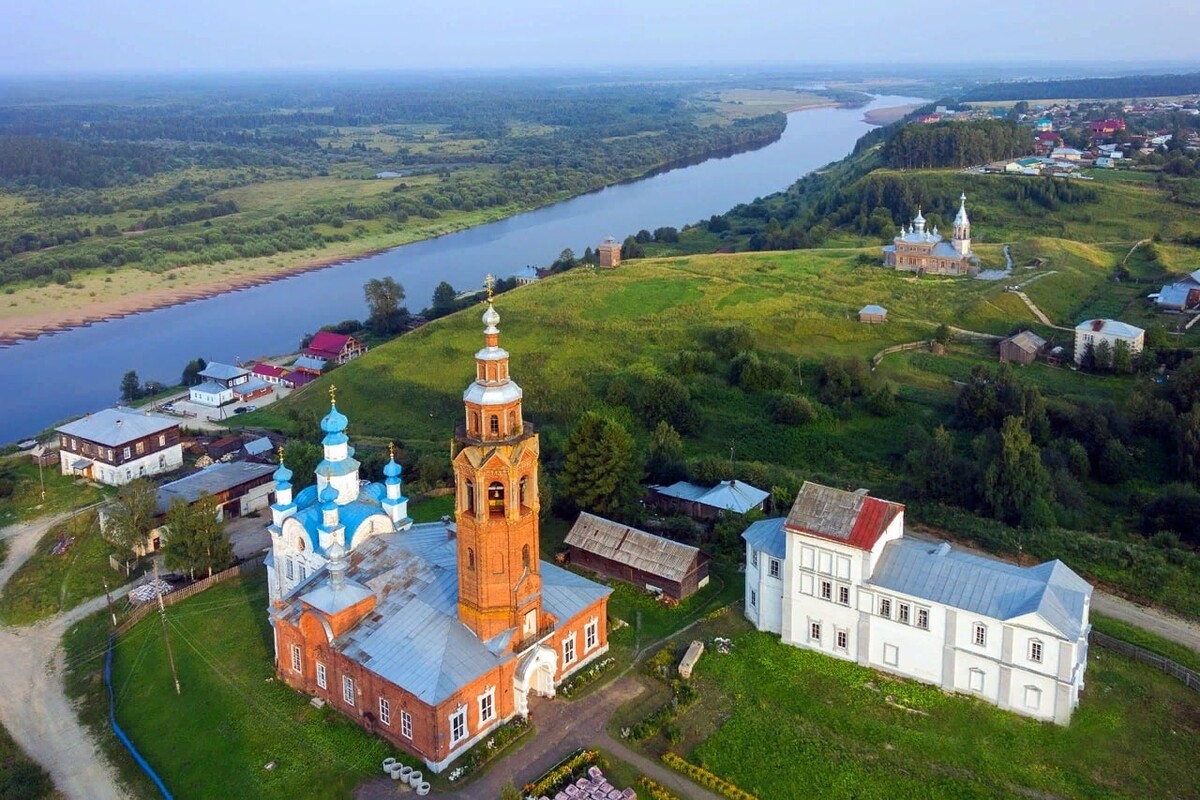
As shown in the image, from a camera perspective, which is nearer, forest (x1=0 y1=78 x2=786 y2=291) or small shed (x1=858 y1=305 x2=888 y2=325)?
small shed (x1=858 y1=305 x2=888 y2=325)

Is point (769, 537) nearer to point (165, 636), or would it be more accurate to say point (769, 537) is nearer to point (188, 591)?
point (165, 636)

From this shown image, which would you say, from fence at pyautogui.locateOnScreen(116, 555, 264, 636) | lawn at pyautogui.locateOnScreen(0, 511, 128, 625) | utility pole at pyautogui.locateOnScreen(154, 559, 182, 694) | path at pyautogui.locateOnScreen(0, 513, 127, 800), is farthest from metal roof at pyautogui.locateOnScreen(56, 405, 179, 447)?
utility pole at pyautogui.locateOnScreen(154, 559, 182, 694)

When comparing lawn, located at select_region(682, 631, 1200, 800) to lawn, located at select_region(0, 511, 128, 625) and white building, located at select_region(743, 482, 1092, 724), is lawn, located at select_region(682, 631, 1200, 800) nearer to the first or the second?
white building, located at select_region(743, 482, 1092, 724)

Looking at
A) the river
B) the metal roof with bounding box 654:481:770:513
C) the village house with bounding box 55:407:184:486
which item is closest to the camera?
the metal roof with bounding box 654:481:770:513

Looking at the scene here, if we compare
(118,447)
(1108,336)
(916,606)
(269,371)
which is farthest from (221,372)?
(1108,336)

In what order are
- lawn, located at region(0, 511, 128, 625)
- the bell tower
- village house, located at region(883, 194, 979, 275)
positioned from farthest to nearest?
village house, located at region(883, 194, 979, 275) → lawn, located at region(0, 511, 128, 625) → the bell tower

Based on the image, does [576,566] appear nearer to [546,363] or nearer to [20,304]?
[546,363]

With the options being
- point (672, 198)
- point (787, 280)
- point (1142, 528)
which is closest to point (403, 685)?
point (1142, 528)
